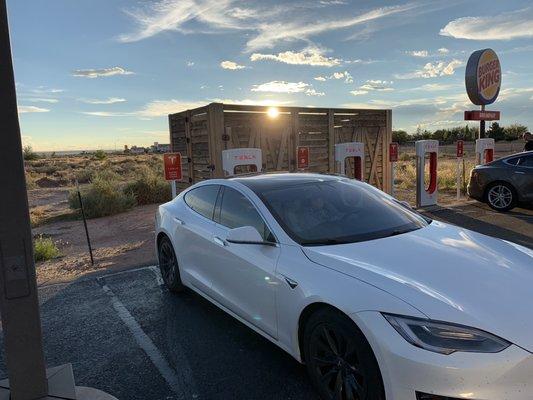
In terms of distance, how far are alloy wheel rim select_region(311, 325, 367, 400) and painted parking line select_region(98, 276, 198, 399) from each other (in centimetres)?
94

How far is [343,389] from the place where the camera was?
270cm

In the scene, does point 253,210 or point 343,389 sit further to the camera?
point 253,210

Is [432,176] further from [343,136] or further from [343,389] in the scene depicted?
[343,389]

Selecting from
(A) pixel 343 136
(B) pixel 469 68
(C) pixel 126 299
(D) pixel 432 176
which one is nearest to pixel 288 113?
(A) pixel 343 136

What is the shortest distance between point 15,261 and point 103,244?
24.3 ft

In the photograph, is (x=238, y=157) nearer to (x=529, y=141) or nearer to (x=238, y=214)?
(x=238, y=214)

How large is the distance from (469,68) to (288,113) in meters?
6.16

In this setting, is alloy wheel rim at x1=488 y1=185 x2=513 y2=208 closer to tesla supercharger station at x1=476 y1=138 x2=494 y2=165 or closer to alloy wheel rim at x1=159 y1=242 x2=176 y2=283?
tesla supercharger station at x1=476 y1=138 x2=494 y2=165

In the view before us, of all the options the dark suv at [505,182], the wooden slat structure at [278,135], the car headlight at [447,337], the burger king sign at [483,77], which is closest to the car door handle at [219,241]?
the car headlight at [447,337]

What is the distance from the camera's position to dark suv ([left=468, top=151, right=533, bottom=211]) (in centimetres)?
1003

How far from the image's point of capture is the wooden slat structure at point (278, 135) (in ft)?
35.9

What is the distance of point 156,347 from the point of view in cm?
393

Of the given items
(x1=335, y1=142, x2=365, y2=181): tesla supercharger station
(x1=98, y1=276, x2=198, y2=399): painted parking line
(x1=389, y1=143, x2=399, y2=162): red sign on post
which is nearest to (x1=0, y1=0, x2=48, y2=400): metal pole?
(x1=98, y1=276, x2=198, y2=399): painted parking line

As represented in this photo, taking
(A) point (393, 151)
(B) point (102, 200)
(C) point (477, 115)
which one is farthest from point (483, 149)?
(B) point (102, 200)
